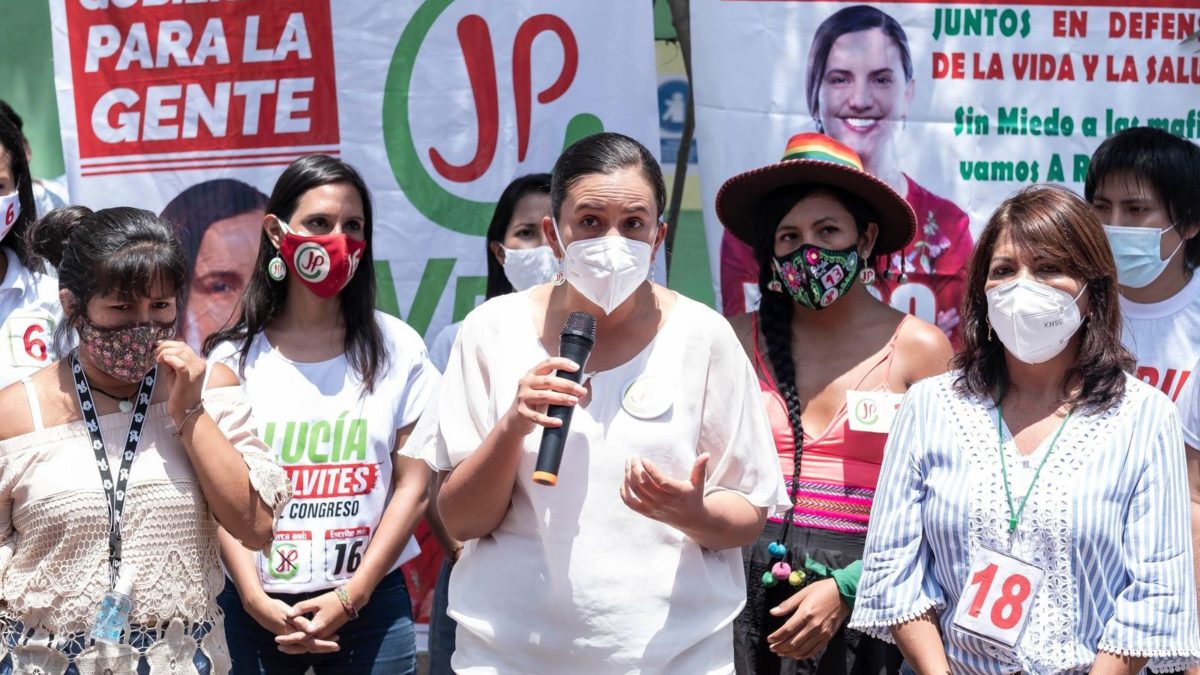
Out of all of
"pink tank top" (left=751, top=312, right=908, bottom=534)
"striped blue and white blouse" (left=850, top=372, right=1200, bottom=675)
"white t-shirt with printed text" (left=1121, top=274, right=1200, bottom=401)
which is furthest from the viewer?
"white t-shirt with printed text" (left=1121, top=274, right=1200, bottom=401)

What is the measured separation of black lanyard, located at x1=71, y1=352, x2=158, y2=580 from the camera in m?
2.97

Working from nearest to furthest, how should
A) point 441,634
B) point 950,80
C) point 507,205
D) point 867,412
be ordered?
1. point 867,412
2. point 441,634
3. point 507,205
4. point 950,80

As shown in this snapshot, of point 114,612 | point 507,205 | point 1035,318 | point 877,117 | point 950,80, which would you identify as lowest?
point 114,612

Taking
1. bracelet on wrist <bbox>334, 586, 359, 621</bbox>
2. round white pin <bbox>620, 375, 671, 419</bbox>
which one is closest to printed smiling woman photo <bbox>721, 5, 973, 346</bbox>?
bracelet on wrist <bbox>334, 586, 359, 621</bbox>

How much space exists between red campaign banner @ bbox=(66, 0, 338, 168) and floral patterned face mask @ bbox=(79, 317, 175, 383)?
2.22 metres

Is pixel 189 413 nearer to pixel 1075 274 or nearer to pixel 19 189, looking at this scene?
pixel 19 189

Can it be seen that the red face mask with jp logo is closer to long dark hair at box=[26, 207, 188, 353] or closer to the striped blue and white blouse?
long dark hair at box=[26, 207, 188, 353]

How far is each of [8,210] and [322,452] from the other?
117 centimetres

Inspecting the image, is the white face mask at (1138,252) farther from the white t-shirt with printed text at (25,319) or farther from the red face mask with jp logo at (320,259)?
the white t-shirt with printed text at (25,319)

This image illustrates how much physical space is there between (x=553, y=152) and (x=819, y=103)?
985 mm

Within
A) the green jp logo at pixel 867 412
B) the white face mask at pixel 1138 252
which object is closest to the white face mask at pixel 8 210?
the green jp logo at pixel 867 412

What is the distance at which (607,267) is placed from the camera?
2.82m

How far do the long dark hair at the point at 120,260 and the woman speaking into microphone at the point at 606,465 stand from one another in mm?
688

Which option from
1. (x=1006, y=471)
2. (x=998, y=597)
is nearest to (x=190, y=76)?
(x=1006, y=471)
